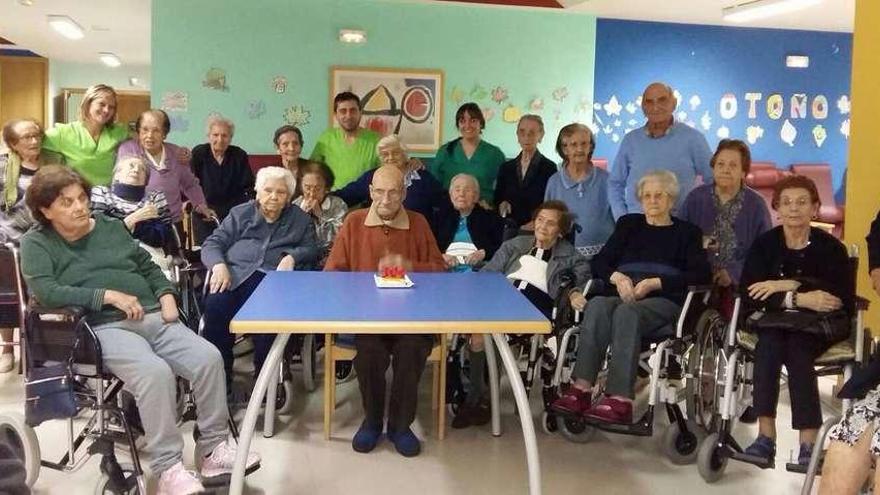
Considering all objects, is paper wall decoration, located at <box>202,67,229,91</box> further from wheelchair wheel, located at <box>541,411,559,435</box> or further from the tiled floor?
wheelchair wheel, located at <box>541,411,559,435</box>

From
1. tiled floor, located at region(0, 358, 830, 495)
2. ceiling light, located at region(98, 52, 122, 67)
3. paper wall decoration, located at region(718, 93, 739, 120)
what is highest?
ceiling light, located at region(98, 52, 122, 67)

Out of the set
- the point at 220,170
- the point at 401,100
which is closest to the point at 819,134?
the point at 401,100

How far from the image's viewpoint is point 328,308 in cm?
244

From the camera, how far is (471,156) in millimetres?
4762

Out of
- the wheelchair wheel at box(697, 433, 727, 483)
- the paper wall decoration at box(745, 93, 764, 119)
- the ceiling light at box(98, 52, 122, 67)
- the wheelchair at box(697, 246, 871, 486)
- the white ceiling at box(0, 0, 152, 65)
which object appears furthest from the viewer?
the ceiling light at box(98, 52, 122, 67)

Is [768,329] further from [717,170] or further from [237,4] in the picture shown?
[237,4]

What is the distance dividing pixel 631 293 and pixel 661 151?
1.04 m

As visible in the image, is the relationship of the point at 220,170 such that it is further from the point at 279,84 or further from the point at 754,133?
the point at 754,133

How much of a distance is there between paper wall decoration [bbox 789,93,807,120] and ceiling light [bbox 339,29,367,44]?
14.9 ft

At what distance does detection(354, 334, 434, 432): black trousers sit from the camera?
10.4ft

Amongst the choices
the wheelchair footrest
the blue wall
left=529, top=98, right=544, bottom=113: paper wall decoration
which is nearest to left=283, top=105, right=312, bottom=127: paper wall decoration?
left=529, top=98, right=544, bottom=113: paper wall decoration

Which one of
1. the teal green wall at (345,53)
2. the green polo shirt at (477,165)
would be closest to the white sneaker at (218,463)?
the green polo shirt at (477,165)

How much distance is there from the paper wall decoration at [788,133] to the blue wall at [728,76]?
0.02m

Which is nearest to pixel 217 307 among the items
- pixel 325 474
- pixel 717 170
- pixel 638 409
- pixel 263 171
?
pixel 263 171
